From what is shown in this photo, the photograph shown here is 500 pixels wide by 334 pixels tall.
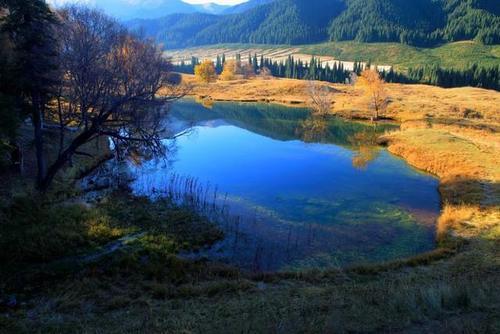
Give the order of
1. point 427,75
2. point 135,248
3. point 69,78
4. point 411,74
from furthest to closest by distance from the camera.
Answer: point 411,74 < point 427,75 < point 69,78 < point 135,248

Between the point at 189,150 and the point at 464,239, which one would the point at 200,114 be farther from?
the point at 464,239

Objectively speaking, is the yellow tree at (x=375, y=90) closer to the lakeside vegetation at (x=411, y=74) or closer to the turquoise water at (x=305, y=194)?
A: the turquoise water at (x=305, y=194)

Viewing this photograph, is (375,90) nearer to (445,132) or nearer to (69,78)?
(445,132)

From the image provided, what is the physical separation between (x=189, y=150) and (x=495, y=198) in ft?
113

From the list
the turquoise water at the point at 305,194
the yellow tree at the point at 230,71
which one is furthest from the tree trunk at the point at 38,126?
the yellow tree at the point at 230,71

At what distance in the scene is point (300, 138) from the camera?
Answer: 6469 centimetres

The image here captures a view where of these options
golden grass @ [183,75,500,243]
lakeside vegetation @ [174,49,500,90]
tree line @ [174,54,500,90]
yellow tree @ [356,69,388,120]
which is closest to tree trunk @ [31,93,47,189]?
golden grass @ [183,75,500,243]

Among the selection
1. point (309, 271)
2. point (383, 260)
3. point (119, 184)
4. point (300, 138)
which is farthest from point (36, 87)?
point (300, 138)

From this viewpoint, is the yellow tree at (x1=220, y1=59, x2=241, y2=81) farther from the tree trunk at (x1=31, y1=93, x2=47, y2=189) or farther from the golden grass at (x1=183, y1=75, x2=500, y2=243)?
the tree trunk at (x1=31, y1=93, x2=47, y2=189)

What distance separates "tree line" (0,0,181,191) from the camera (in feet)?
75.6

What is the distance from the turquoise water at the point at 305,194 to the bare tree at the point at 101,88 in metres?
5.69

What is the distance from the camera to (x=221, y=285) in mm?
16828

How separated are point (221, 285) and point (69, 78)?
69.8ft

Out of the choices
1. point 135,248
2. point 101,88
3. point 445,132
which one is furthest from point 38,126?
point 445,132
